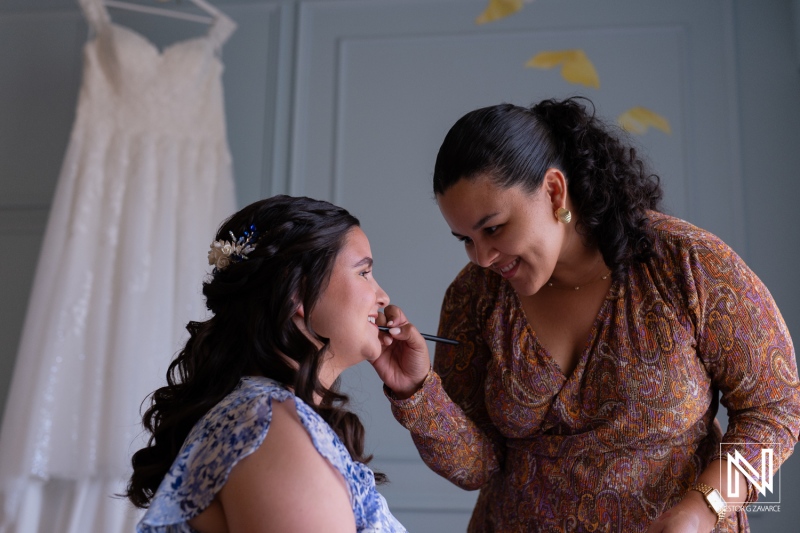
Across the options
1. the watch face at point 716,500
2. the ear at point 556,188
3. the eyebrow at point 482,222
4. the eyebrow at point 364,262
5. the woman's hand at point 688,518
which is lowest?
the woman's hand at point 688,518

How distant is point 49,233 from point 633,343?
181cm

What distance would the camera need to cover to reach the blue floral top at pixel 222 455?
0.96 meters

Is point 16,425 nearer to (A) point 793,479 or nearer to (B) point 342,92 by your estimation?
(B) point 342,92

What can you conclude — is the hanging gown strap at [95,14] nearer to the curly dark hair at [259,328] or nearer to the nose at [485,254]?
the curly dark hair at [259,328]

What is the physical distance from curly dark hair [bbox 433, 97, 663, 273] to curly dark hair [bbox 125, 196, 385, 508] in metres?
0.26

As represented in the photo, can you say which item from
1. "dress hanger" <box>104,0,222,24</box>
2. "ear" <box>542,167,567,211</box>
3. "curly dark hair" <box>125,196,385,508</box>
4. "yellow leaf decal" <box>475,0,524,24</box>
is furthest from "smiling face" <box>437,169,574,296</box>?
"dress hanger" <box>104,0,222,24</box>

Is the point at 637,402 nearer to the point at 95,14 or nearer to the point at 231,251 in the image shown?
the point at 231,251

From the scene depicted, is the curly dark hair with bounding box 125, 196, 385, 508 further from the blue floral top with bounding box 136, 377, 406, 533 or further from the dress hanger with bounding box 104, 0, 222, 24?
the dress hanger with bounding box 104, 0, 222, 24

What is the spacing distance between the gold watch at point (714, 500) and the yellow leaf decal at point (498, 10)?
1.91 meters

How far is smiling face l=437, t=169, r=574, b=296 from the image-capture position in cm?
134

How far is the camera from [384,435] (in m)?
2.58

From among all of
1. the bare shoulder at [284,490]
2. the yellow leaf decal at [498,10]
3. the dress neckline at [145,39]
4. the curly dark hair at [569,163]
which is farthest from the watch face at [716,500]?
the dress neckline at [145,39]

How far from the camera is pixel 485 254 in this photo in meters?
1.38

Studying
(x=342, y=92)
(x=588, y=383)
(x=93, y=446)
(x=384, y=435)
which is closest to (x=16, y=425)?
(x=93, y=446)
